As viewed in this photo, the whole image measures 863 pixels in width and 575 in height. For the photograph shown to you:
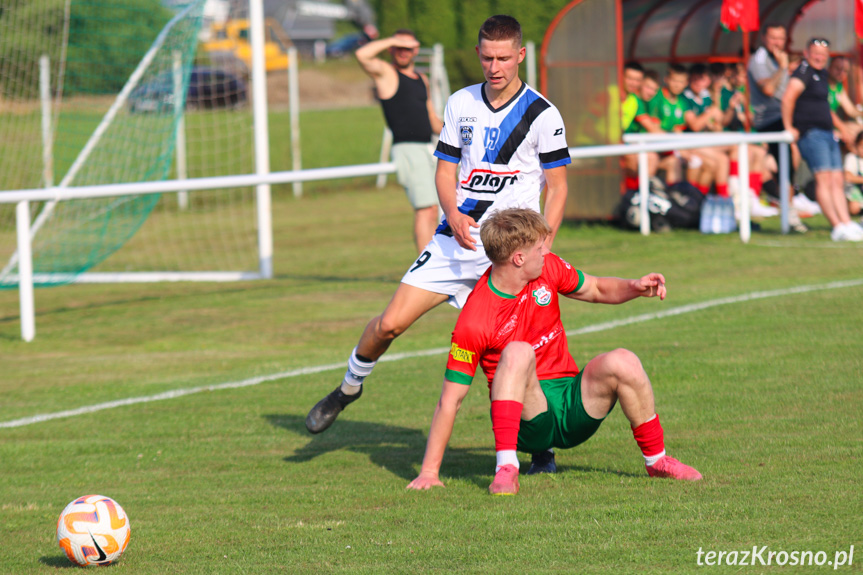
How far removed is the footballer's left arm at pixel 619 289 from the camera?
4598 millimetres

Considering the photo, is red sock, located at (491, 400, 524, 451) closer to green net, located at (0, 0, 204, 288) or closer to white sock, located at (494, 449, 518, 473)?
white sock, located at (494, 449, 518, 473)

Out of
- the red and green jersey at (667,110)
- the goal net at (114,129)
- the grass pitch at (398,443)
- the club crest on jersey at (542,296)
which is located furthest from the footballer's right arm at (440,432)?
the red and green jersey at (667,110)

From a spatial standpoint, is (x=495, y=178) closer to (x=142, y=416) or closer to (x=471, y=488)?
(x=471, y=488)

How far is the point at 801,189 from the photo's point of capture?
16.2 m

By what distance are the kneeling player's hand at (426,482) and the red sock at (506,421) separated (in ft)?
1.28

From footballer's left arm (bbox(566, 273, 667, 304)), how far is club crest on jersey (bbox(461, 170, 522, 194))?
668 mm

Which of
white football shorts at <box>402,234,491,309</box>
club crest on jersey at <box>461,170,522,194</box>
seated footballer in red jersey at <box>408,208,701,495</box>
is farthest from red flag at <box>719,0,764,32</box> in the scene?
seated footballer in red jersey at <box>408,208,701,495</box>

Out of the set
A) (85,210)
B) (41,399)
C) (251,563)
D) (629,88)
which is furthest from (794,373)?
(629,88)

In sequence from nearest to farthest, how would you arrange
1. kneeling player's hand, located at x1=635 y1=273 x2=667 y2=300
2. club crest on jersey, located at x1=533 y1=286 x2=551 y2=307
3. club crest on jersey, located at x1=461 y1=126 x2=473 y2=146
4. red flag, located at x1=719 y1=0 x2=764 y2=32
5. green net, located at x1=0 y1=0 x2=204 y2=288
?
kneeling player's hand, located at x1=635 y1=273 x2=667 y2=300 < club crest on jersey, located at x1=533 y1=286 x2=551 y2=307 < club crest on jersey, located at x1=461 y1=126 x2=473 y2=146 < green net, located at x1=0 y1=0 x2=204 y2=288 < red flag, located at x1=719 y1=0 x2=764 y2=32

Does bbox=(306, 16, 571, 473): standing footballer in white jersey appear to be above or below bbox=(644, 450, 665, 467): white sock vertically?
above

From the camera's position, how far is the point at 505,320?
15.3 ft

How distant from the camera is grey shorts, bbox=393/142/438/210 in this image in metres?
10.6

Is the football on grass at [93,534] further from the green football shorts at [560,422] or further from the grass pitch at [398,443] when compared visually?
the green football shorts at [560,422]

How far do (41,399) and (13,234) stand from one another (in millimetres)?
9138
